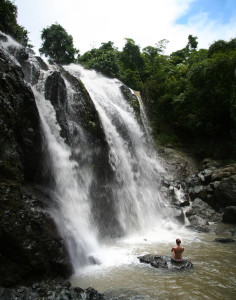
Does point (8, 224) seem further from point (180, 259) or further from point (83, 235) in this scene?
point (180, 259)

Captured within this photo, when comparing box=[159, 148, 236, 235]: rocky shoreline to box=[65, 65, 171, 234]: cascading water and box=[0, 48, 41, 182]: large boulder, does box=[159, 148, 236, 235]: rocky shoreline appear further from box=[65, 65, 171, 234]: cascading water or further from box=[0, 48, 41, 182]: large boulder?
box=[0, 48, 41, 182]: large boulder

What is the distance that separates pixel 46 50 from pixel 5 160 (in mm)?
22033

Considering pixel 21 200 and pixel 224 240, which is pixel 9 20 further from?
pixel 224 240

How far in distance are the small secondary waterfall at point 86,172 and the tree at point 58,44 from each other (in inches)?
475

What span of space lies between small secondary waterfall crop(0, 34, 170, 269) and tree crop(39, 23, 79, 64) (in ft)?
39.6

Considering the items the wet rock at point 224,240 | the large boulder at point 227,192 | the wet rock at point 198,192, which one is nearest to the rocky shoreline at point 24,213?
the wet rock at point 224,240

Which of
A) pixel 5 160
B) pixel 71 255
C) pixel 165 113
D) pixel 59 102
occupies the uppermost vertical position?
pixel 165 113

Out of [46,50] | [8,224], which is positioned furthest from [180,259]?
[46,50]

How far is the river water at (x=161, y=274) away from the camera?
4.62 meters

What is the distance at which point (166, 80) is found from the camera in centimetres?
2297

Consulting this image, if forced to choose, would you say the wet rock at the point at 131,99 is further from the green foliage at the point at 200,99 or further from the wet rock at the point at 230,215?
the wet rock at the point at 230,215

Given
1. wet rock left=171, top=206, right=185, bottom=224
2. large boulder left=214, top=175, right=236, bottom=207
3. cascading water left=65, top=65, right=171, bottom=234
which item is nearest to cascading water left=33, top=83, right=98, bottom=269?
cascading water left=65, top=65, right=171, bottom=234

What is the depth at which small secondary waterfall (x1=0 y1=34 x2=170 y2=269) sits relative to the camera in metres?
7.97

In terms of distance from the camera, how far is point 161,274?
5570 millimetres
